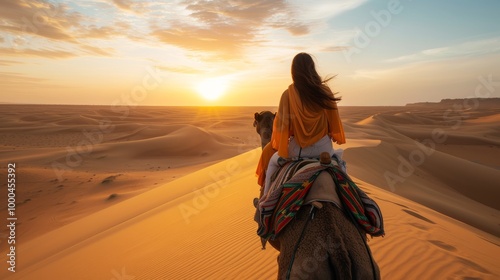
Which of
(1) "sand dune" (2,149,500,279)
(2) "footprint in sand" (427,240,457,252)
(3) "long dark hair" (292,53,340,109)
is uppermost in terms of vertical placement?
(3) "long dark hair" (292,53,340,109)

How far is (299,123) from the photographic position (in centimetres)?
305

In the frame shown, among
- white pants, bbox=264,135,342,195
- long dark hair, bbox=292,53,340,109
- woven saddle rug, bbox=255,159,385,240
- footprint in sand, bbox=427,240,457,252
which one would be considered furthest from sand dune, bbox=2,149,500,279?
long dark hair, bbox=292,53,340,109

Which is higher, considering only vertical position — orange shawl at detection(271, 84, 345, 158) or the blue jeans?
orange shawl at detection(271, 84, 345, 158)

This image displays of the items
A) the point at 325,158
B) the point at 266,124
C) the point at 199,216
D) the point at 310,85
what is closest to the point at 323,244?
the point at 325,158

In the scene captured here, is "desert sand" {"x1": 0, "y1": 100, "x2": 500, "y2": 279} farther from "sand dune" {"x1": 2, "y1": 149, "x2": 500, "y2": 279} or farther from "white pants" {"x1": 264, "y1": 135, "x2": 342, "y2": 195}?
"white pants" {"x1": 264, "y1": 135, "x2": 342, "y2": 195}

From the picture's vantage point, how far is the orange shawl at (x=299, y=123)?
3053mm

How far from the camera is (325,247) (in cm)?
211

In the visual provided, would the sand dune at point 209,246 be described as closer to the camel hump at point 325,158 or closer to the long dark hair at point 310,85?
the camel hump at point 325,158

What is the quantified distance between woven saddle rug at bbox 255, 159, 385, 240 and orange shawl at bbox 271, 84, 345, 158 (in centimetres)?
32

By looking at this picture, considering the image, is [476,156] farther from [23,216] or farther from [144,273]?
[23,216]

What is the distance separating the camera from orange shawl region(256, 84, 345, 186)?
3053mm

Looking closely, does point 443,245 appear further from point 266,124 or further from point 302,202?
point 302,202

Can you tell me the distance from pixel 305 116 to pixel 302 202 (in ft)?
3.16

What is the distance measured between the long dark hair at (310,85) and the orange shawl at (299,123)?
7 centimetres
